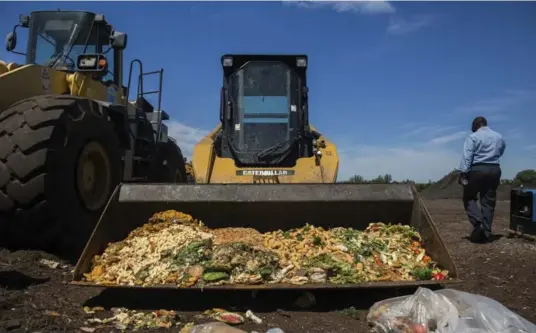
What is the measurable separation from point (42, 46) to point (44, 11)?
53 cm

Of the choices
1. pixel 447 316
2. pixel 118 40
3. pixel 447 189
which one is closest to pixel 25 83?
pixel 118 40

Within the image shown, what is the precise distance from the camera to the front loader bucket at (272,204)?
5699 millimetres

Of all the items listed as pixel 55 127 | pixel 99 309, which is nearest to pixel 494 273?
pixel 99 309

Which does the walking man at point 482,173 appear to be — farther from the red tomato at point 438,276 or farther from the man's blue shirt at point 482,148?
the red tomato at point 438,276

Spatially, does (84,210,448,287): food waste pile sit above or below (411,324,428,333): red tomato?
above

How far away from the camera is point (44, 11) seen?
765 centimetres

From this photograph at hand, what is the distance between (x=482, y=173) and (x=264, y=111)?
3.70 meters

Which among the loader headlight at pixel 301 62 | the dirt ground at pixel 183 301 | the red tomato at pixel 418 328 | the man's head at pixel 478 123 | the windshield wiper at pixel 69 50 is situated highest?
the loader headlight at pixel 301 62

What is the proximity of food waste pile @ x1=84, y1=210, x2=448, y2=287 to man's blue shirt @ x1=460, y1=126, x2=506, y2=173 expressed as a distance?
9.38 feet

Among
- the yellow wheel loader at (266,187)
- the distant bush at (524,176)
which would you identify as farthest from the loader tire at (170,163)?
the distant bush at (524,176)

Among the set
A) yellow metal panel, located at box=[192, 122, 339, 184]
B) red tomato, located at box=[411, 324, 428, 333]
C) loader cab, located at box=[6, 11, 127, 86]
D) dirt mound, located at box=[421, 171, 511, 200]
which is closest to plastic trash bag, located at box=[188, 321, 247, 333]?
red tomato, located at box=[411, 324, 428, 333]

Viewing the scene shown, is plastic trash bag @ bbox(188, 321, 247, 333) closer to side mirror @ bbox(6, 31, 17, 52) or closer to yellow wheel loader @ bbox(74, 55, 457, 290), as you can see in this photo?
yellow wheel loader @ bbox(74, 55, 457, 290)

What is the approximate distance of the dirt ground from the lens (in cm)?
404

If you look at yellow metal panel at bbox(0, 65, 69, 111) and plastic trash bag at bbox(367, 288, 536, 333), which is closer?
plastic trash bag at bbox(367, 288, 536, 333)
